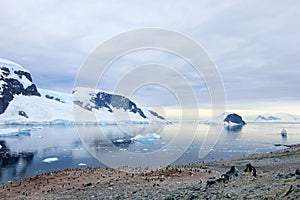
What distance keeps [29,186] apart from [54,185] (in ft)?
5.75

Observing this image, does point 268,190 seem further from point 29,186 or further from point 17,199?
point 29,186

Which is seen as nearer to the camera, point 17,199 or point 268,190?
point 268,190

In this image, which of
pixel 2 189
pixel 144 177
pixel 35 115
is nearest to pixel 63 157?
pixel 2 189

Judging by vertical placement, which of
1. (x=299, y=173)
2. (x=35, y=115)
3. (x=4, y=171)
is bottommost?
(x=4, y=171)

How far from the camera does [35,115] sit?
199875 millimetres

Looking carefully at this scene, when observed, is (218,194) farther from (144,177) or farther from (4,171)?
(4,171)

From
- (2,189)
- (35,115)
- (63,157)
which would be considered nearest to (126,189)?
(2,189)

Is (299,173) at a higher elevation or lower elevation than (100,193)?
higher

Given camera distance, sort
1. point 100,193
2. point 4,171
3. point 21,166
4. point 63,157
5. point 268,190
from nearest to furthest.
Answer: point 268,190 < point 100,193 < point 4,171 < point 21,166 < point 63,157

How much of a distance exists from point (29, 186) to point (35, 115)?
18915 cm

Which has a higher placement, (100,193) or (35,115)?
(35,115)

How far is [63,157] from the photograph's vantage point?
55531 mm

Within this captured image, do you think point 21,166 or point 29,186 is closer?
point 29,186

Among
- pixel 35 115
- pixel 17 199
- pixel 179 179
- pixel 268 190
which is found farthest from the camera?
pixel 35 115
